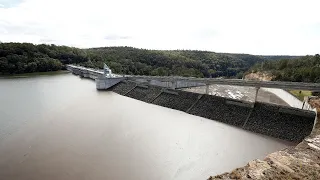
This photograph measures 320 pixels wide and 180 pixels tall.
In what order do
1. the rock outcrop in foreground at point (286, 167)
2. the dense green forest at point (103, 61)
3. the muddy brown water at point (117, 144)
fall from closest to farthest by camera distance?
the rock outcrop in foreground at point (286, 167)
the muddy brown water at point (117, 144)
the dense green forest at point (103, 61)

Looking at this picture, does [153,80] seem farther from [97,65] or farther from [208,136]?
[97,65]

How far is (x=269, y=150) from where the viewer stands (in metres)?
17.1

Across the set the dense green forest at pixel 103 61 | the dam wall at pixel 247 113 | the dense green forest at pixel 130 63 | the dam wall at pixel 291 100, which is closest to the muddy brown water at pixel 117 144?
the dam wall at pixel 247 113

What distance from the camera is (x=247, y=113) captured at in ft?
75.0

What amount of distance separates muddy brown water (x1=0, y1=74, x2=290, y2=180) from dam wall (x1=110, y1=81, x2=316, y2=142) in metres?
1.20

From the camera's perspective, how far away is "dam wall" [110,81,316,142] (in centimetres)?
1959

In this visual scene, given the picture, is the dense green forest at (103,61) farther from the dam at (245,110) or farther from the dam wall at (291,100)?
the dam wall at (291,100)

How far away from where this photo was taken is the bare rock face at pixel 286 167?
11.5 metres

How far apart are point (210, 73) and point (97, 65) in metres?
41.6

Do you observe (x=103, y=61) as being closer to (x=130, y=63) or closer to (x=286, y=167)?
(x=130, y=63)

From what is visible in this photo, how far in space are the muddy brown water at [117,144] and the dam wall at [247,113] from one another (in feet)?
3.93

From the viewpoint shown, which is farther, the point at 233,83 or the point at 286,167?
the point at 233,83

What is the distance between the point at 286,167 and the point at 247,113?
1087 cm

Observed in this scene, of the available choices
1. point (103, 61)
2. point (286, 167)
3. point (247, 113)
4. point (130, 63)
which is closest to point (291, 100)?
point (247, 113)
